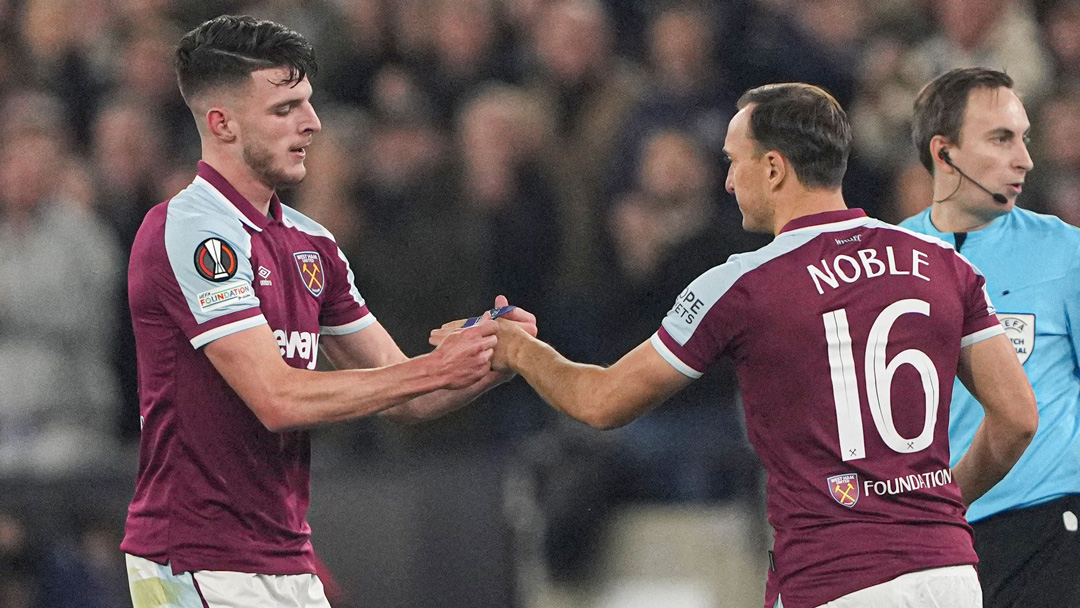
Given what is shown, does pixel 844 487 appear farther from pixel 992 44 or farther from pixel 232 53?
pixel 992 44

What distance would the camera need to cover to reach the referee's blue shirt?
4652 mm

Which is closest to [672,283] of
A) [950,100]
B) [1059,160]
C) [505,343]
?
[1059,160]

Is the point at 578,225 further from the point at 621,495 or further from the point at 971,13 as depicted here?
the point at 971,13

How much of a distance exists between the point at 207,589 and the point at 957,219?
112 inches

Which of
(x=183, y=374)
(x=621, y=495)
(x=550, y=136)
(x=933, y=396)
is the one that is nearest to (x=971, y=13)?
(x=550, y=136)

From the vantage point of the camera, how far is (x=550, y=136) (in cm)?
781

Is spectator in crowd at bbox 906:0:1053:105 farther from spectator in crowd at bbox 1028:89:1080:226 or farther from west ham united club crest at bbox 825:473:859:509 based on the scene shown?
west ham united club crest at bbox 825:473:859:509

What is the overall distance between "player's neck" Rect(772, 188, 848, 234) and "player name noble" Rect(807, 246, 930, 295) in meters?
0.18

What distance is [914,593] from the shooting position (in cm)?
348

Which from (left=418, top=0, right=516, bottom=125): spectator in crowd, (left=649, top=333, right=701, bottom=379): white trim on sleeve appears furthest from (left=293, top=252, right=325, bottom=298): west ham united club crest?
(left=418, top=0, right=516, bottom=125): spectator in crowd

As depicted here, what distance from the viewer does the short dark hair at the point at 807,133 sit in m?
3.70

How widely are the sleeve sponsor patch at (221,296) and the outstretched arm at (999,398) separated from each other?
6.64 ft

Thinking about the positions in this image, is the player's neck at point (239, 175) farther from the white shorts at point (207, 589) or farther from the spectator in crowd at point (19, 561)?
the spectator in crowd at point (19, 561)

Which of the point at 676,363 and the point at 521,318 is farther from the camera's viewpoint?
the point at 521,318
